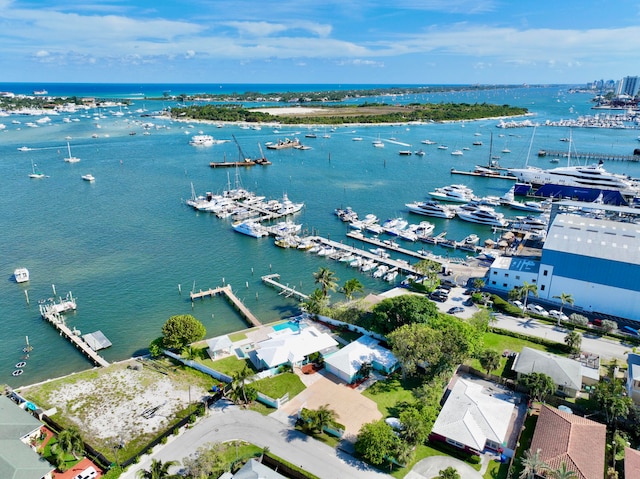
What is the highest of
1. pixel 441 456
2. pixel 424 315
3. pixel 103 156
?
pixel 103 156

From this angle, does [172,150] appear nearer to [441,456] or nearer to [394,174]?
[394,174]

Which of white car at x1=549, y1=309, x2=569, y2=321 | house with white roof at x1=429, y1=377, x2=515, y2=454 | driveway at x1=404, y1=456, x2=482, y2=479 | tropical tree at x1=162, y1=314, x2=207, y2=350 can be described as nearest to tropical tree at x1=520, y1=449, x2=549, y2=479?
house with white roof at x1=429, y1=377, x2=515, y2=454

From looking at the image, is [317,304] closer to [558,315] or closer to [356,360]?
[356,360]

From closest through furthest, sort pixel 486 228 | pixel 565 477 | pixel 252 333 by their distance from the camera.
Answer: pixel 565 477 < pixel 252 333 < pixel 486 228

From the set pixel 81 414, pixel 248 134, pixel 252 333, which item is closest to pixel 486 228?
pixel 252 333

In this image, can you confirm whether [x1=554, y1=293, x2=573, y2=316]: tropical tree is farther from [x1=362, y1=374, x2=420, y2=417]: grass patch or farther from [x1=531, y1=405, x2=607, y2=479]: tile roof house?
[x1=362, y1=374, x2=420, y2=417]: grass patch
